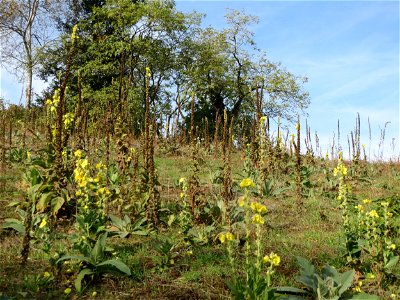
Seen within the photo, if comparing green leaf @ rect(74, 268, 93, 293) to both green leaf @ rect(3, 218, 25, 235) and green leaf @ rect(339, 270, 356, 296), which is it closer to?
green leaf @ rect(3, 218, 25, 235)

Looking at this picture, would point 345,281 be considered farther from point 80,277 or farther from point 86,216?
point 86,216

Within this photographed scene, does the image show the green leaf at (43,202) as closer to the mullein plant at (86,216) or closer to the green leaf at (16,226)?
the green leaf at (16,226)

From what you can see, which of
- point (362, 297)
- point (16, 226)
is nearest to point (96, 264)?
point (16, 226)

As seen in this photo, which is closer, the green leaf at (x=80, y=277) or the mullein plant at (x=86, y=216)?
the green leaf at (x=80, y=277)

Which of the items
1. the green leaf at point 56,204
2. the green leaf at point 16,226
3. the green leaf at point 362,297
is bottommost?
the green leaf at point 362,297

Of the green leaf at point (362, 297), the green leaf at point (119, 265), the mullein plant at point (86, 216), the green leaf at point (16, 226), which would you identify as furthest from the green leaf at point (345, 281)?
the green leaf at point (16, 226)

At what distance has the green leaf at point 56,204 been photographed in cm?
609

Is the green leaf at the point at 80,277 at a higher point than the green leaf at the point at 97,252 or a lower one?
lower

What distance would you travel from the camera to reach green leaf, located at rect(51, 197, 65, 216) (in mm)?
6086

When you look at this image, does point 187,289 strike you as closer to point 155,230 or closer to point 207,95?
point 155,230

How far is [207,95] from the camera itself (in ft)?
122

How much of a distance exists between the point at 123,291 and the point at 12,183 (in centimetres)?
572

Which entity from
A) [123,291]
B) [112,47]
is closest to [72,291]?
[123,291]

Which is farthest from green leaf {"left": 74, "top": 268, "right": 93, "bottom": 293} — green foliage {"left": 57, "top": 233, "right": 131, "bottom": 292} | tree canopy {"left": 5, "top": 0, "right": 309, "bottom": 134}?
tree canopy {"left": 5, "top": 0, "right": 309, "bottom": 134}
